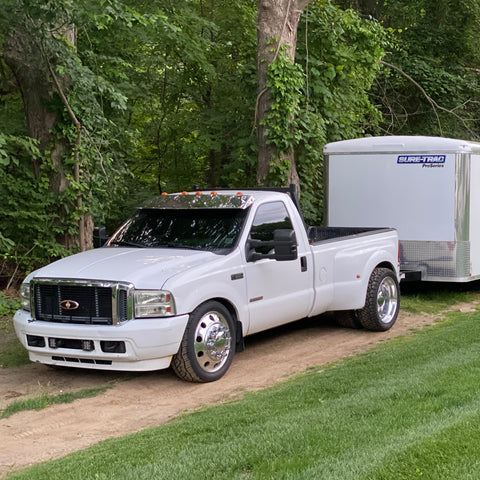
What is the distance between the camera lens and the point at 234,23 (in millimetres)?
17234

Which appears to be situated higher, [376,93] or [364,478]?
[376,93]

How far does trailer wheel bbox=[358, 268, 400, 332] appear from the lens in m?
9.87

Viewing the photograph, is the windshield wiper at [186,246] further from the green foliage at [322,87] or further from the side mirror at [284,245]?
the green foliage at [322,87]

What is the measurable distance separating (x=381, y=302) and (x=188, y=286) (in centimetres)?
392

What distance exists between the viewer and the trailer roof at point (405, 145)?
39.5 ft

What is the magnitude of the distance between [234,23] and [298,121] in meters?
4.37

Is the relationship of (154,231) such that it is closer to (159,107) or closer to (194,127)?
(194,127)

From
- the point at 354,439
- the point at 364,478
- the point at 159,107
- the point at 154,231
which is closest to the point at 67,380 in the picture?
the point at 154,231

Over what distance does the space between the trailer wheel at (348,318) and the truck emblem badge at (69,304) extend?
4.28 m

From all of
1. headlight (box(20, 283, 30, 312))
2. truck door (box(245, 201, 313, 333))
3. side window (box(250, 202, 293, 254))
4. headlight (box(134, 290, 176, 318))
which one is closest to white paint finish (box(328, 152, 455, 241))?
truck door (box(245, 201, 313, 333))

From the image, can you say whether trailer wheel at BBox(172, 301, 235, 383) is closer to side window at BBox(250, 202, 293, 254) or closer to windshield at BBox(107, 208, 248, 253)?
windshield at BBox(107, 208, 248, 253)

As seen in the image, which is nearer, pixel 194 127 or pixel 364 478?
pixel 364 478

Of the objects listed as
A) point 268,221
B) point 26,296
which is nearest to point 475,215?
point 268,221

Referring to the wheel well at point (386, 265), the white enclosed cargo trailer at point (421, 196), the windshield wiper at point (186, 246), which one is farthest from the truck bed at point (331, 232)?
the windshield wiper at point (186, 246)
